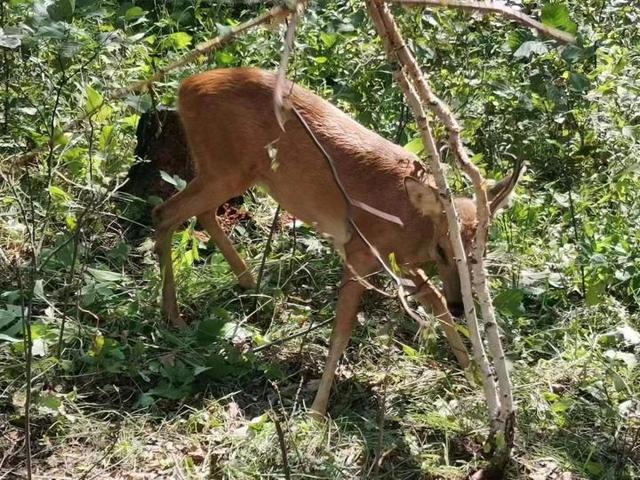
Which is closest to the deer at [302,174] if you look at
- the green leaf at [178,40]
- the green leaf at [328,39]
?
the green leaf at [328,39]

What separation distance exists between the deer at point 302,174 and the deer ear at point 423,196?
38cm

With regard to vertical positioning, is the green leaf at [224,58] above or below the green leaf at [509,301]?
above

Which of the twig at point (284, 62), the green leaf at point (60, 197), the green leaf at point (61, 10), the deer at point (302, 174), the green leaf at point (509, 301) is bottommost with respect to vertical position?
the green leaf at point (60, 197)

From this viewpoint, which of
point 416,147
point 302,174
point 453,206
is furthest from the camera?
point 416,147

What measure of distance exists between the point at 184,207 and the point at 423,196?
1.73 meters

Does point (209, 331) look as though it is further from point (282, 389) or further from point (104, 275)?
point (104, 275)

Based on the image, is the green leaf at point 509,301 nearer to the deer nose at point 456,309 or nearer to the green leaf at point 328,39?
the deer nose at point 456,309

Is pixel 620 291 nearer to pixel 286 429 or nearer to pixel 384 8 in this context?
pixel 286 429

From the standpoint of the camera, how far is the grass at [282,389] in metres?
4.49

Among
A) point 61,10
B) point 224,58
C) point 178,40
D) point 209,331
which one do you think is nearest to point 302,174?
point 209,331

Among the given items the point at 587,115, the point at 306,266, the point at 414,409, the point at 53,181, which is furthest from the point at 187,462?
the point at 587,115

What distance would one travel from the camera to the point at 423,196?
466 centimetres

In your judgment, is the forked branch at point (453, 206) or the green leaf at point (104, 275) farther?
the green leaf at point (104, 275)

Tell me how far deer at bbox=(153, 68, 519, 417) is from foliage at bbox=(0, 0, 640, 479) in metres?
0.34
